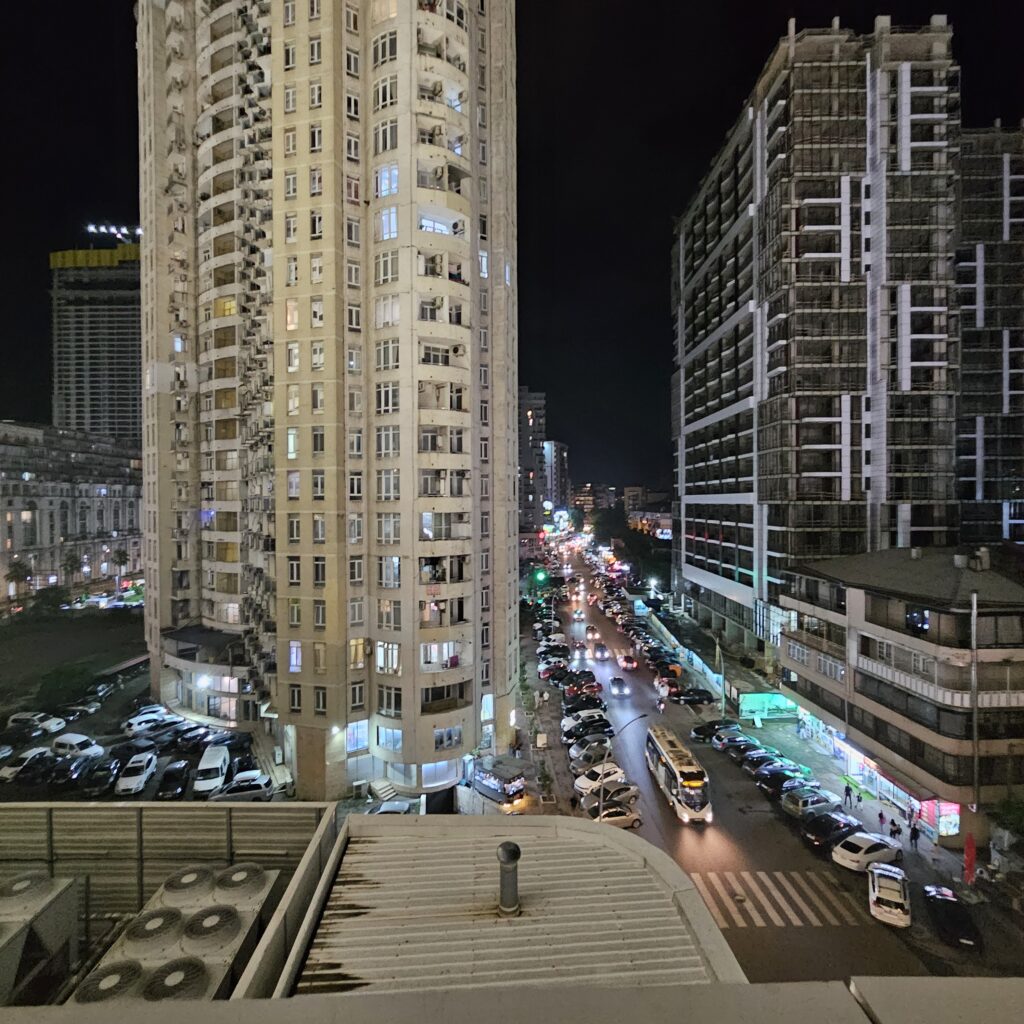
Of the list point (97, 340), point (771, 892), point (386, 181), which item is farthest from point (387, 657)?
point (97, 340)

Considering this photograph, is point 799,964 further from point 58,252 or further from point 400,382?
point 58,252

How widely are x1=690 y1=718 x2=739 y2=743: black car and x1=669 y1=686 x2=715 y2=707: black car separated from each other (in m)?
4.67

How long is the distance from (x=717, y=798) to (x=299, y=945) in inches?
967

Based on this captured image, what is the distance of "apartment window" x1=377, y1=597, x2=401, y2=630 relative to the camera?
27.3 meters

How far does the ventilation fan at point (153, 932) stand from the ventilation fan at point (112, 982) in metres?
0.41

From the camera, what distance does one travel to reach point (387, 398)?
2762 cm

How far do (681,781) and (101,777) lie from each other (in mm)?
27861

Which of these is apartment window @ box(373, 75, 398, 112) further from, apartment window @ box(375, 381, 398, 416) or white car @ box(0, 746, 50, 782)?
white car @ box(0, 746, 50, 782)

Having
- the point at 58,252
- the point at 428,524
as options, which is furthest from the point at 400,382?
the point at 58,252

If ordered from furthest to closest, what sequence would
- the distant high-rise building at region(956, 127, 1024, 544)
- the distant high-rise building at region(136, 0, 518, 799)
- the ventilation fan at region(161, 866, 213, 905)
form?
the distant high-rise building at region(956, 127, 1024, 544) → the distant high-rise building at region(136, 0, 518, 799) → the ventilation fan at region(161, 866, 213, 905)

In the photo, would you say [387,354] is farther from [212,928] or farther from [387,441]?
[212,928]

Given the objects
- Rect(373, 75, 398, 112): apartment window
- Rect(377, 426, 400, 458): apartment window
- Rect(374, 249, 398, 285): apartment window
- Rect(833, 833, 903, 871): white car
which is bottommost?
Rect(833, 833, 903, 871): white car

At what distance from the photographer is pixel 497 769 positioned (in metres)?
27.8

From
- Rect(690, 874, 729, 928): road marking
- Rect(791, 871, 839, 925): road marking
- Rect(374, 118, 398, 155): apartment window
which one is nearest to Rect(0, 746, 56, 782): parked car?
Rect(690, 874, 729, 928): road marking
